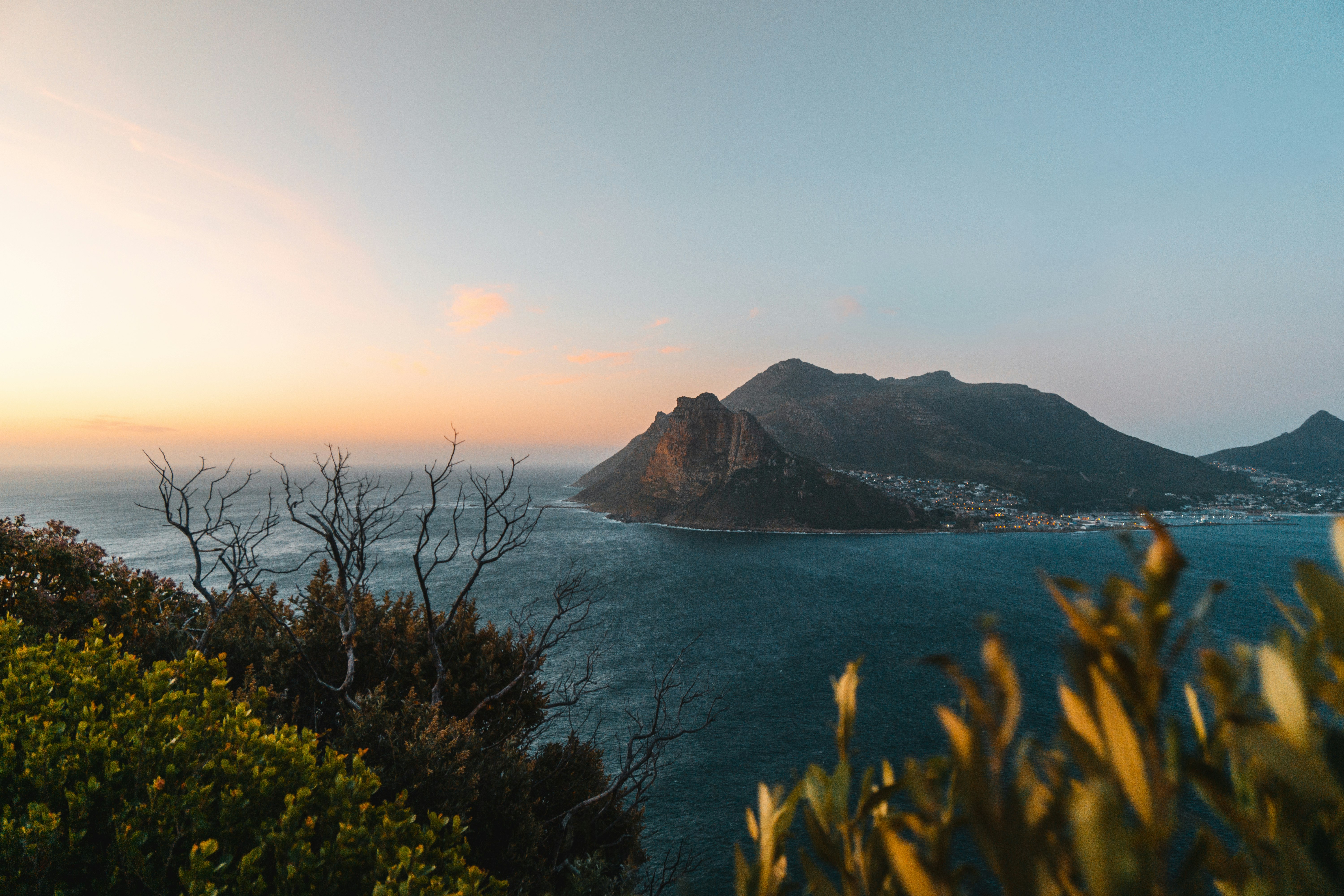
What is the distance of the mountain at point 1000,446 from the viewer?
107m

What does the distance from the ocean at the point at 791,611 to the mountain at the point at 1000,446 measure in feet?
76.1

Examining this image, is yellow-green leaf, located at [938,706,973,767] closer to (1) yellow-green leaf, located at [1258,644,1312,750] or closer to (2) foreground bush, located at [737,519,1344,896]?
(2) foreground bush, located at [737,519,1344,896]

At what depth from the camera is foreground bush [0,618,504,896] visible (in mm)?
3174

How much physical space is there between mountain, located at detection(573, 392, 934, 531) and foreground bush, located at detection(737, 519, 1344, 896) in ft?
266

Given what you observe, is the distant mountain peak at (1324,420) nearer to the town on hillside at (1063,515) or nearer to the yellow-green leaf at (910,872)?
the town on hillside at (1063,515)

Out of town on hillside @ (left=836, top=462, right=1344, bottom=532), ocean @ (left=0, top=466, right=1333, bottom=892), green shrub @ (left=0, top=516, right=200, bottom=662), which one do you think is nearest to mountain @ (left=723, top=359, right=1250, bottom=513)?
town on hillside @ (left=836, top=462, right=1344, bottom=532)

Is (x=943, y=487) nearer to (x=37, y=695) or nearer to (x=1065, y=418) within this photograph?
(x=1065, y=418)

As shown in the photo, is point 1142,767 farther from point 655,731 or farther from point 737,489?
point 737,489

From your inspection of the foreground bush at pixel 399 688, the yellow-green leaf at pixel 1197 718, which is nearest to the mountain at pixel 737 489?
the foreground bush at pixel 399 688

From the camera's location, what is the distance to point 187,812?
3471 mm

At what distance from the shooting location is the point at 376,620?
10109mm

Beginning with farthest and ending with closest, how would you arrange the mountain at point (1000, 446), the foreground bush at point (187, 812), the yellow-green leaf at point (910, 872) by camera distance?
the mountain at point (1000, 446), the foreground bush at point (187, 812), the yellow-green leaf at point (910, 872)

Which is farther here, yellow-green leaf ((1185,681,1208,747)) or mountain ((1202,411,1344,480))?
mountain ((1202,411,1344,480))

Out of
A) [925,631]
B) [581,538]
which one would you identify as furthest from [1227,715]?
[581,538]
